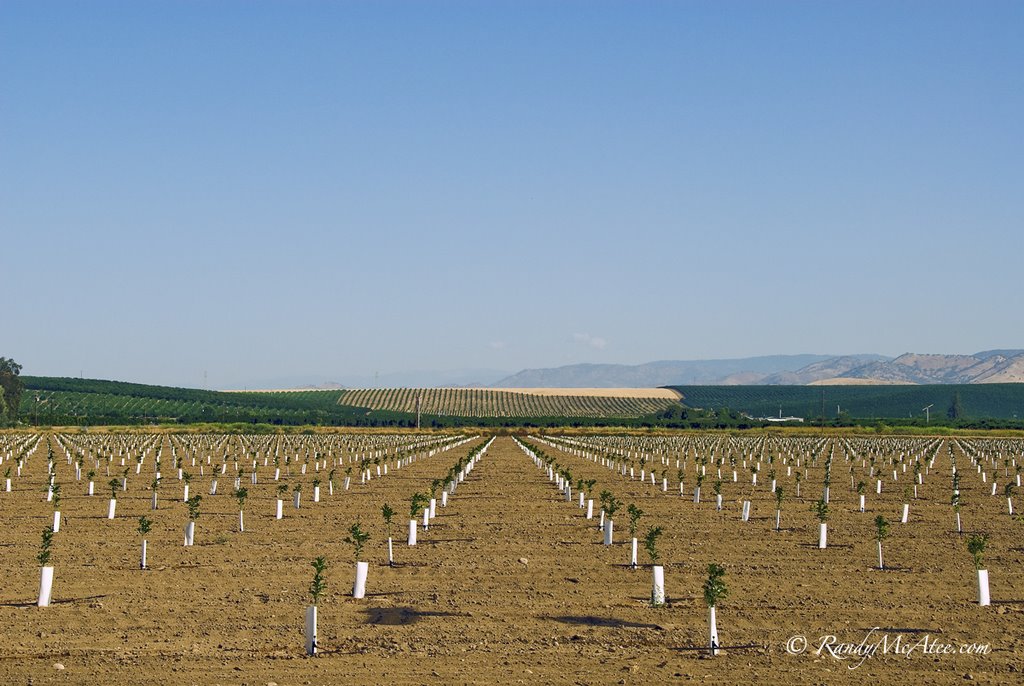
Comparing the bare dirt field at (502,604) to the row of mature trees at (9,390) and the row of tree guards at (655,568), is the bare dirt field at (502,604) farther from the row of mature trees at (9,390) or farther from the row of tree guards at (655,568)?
the row of mature trees at (9,390)

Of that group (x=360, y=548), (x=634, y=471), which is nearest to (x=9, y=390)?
(x=634, y=471)

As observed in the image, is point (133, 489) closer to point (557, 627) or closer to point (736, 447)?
point (557, 627)

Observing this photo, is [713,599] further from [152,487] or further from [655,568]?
[152,487]

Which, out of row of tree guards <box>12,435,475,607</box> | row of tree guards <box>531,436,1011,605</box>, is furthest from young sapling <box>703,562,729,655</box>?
row of tree guards <box>12,435,475,607</box>

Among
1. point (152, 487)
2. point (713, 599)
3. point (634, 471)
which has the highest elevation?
point (152, 487)

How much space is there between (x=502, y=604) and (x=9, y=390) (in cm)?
15763

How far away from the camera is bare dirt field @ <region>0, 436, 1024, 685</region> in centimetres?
1512

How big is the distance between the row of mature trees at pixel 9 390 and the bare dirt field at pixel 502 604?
350ft

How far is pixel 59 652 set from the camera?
15.9 metres

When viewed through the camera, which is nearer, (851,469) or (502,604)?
(502,604)

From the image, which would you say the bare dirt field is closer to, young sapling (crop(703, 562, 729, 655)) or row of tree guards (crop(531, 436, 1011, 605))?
young sapling (crop(703, 562, 729, 655))

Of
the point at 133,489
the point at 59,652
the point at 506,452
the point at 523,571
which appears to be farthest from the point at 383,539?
the point at 506,452

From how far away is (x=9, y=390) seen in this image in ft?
530

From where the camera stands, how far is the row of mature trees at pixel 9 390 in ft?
438
